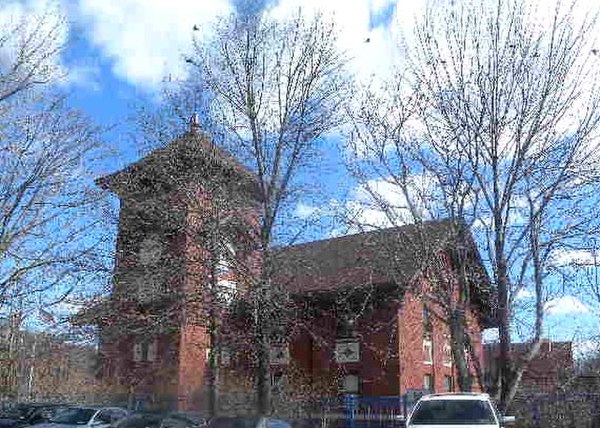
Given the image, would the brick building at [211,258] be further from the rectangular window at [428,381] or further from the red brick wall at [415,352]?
the rectangular window at [428,381]

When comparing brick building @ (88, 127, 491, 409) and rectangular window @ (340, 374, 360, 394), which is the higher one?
brick building @ (88, 127, 491, 409)

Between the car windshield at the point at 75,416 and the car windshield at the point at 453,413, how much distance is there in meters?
10.6

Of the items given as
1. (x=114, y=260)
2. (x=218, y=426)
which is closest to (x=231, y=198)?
(x=114, y=260)

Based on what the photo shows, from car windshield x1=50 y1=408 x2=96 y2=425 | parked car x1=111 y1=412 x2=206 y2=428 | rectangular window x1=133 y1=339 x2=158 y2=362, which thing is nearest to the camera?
parked car x1=111 y1=412 x2=206 y2=428

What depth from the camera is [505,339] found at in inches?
761

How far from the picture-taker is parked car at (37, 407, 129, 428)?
21797 mm

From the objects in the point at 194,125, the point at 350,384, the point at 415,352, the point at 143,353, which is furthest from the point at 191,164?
the point at 415,352

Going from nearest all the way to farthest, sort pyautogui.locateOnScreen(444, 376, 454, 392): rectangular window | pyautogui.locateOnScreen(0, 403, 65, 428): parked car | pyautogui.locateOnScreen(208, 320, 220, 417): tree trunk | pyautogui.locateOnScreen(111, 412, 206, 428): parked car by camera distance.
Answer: pyautogui.locateOnScreen(111, 412, 206, 428): parked car
pyautogui.locateOnScreen(208, 320, 220, 417): tree trunk
pyautogui.locateOnScreen(0, 403, 65, 428): parked car
pyautogui.locateOnScreen(444, 376, 454, 392): rectangular window

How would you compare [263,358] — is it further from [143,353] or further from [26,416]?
[143,353]

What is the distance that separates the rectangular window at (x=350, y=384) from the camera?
3600 centimetres

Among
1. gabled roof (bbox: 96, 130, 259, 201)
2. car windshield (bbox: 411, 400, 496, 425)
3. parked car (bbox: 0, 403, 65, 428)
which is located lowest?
parked car (bbox: 0, 403, 65, 428)

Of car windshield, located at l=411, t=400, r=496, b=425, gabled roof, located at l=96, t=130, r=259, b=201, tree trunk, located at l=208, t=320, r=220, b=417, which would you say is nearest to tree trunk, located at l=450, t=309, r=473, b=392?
car windshield, located at l=411, t=400, r=496, b=425

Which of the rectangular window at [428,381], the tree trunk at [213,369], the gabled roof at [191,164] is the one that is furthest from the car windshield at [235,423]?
the rectangular window at [428,381]

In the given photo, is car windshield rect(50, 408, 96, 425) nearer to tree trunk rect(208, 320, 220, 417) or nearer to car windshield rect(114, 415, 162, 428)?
car windshield rect(114, 415, 162, 428)
